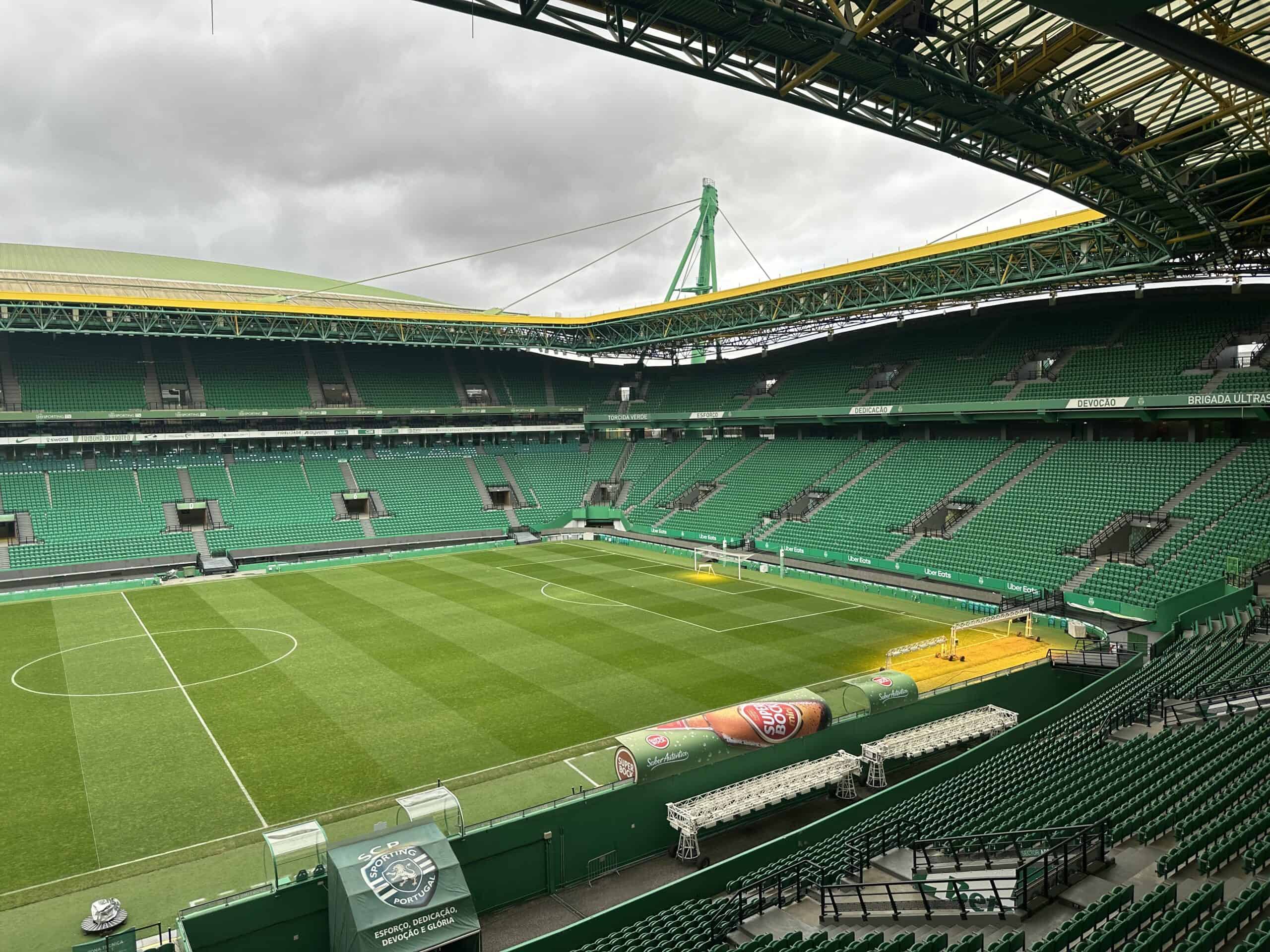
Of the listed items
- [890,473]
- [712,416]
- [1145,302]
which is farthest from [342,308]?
[1145,302]

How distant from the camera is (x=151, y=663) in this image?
2456cm

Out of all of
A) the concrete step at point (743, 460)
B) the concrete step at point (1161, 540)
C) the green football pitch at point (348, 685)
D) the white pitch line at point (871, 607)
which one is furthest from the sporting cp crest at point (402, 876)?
the concrete step at point (743, 460)

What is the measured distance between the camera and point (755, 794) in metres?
14.7

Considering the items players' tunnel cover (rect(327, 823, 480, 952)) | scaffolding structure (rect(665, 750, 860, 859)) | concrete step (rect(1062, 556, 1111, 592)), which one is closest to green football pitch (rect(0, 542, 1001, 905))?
scaffolding structure (rect(665, 750, 860, 859))

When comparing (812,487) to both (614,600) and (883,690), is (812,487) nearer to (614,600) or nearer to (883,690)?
(614,600)

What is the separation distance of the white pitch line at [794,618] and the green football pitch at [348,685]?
127 mm

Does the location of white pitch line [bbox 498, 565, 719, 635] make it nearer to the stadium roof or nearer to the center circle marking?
the center circle marking

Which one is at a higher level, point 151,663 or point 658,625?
point 151,663

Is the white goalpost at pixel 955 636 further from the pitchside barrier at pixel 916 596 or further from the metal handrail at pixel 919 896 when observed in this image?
the metal handrail at pixel 919 896

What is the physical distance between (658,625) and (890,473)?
19961 mm

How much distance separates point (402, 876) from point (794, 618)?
21266 millimetres

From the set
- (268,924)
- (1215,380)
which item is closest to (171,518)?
(268,924)

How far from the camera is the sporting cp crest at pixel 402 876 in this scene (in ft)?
34.5

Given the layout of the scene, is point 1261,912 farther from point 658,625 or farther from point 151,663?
point 151,663
